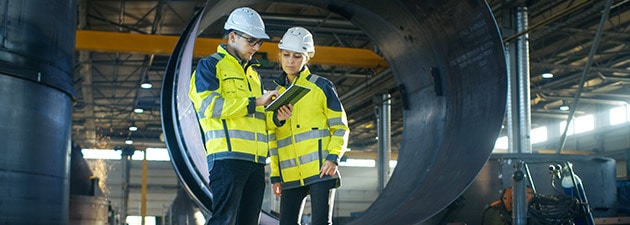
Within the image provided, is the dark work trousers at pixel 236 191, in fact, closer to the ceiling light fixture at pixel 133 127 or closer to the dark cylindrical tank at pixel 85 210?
the dark cylindrical tank at pixel 85 210

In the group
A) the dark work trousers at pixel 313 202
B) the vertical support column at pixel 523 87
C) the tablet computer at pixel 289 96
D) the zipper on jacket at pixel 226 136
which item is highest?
the vertical support column at pixel 523 87

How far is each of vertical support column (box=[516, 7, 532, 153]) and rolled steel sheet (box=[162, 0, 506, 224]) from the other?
14.4 feet

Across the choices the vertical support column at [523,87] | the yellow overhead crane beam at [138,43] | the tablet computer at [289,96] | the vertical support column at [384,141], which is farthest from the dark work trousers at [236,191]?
the vertical support column at [384,141]

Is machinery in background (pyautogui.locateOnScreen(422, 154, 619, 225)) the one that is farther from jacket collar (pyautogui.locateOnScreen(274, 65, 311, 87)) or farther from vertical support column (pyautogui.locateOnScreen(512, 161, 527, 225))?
jacket collar (pyautogui.locateOnScreen(274, 65, 311, 87))

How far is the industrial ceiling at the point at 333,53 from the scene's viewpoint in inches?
505

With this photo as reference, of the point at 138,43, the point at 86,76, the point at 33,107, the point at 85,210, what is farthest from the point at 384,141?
the point at 33,107

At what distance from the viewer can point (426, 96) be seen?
18.8 feet

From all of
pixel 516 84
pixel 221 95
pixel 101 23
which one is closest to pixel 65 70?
pixel 221 95

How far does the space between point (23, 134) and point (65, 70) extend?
607mm

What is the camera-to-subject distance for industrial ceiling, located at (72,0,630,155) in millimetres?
12836

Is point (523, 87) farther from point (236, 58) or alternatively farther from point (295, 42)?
point (236, 58)

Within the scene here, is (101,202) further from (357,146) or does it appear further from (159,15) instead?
(357,146)

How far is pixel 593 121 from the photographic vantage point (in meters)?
26.2

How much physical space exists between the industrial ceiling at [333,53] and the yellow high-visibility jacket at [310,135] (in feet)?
16.4
